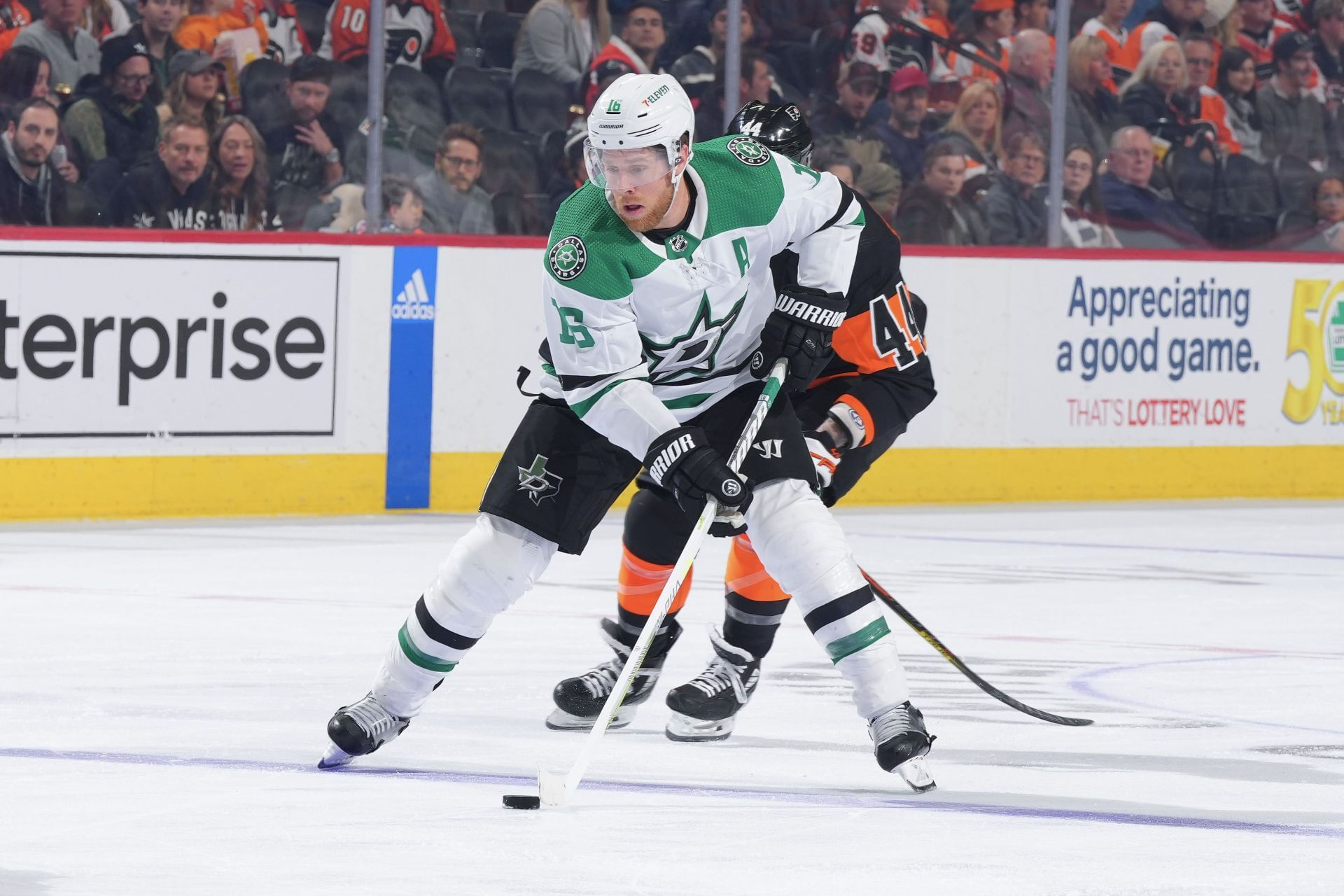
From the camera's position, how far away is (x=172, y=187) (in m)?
7.39

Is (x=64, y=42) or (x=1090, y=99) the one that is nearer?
(x=64, y=42)

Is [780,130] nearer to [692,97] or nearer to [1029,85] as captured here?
[692,97]

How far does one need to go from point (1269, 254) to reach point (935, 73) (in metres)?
1.58

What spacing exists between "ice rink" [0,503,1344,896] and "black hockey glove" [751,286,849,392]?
0.66 meters

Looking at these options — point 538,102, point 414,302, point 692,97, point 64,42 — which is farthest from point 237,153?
point 692,97

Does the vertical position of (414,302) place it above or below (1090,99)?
below

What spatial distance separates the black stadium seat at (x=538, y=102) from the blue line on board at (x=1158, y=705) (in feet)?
12.5

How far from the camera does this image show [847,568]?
3.48 metres

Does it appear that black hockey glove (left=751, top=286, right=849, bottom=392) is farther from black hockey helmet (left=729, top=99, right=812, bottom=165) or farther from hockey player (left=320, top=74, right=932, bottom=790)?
black hockey helmet (left=729, top=99, right=812, bottom=165)

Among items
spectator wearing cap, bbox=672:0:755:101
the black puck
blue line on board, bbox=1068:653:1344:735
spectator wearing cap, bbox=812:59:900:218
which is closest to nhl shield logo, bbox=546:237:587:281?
the black puck

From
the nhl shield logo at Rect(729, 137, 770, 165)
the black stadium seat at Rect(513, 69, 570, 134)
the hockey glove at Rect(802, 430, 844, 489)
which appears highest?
the nhl shield logo at Rect(729, 137, 770, 165)

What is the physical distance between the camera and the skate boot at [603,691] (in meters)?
4.04

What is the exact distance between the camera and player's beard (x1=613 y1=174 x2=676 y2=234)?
349 cm

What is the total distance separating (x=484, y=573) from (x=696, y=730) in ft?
1.96
